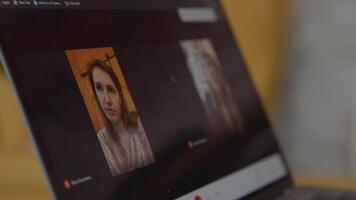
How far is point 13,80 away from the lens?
19.3 inches

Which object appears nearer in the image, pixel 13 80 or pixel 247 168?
pixel 13 80

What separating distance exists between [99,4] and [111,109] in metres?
0.13

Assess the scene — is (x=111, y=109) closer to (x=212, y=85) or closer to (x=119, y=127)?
(x=119, y=127)

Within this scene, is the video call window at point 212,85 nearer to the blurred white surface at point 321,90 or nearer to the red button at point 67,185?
the red button at point 67,185

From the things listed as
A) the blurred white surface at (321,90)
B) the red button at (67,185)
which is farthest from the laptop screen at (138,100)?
the blurred white surface at (321,90)

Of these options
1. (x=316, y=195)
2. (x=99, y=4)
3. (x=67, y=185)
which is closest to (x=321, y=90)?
(x=316, y=195)

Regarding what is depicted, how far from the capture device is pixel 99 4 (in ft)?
2.08

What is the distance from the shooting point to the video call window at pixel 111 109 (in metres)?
0.54

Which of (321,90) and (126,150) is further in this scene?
(321,90)

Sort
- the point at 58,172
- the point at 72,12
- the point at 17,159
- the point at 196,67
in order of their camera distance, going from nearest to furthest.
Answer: the point at 58,172 < the point at 72,12 < the point at 196,67 < the point at 17,159

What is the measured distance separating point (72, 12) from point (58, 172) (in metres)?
0.18

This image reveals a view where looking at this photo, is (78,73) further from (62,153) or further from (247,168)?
(247,168)

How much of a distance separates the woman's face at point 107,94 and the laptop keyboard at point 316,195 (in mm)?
277

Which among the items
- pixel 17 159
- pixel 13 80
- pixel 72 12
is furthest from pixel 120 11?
pixel 17 159
